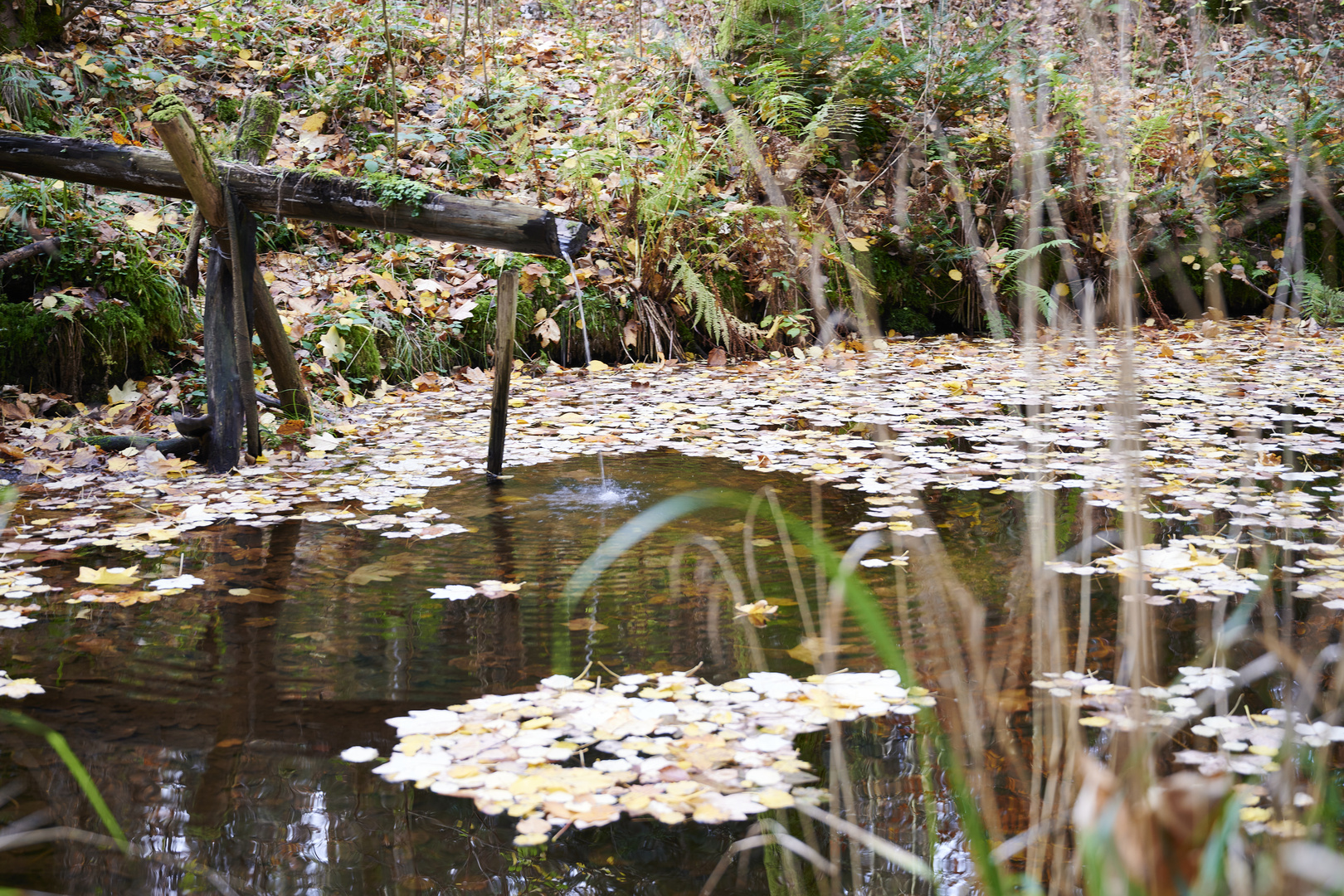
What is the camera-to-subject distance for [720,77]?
309 inches

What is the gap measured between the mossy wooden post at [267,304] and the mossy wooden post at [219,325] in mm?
158

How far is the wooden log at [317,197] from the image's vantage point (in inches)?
136

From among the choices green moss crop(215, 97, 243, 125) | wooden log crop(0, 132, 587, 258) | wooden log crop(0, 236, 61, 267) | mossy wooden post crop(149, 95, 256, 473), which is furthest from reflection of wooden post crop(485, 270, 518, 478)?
green moss crop(215, 97, 243, 125)

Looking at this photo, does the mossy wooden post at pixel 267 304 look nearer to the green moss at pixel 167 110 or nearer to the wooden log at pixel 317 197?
the wooden log at pixel 317 197

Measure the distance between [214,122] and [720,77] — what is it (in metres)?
3.98

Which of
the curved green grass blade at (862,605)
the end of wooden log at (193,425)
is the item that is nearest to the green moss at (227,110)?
the end of wooden log at (193,425)

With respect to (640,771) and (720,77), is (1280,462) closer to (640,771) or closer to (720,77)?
(640,771)

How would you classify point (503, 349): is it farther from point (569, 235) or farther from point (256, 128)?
point (256, 128)

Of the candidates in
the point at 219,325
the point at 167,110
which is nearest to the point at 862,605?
the point at 167,110

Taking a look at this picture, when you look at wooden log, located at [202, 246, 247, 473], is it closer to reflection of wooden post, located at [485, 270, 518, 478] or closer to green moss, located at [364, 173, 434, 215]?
green moss, located at [364, 173, 434, 215]

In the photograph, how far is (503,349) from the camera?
3.76 m

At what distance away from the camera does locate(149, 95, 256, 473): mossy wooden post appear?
3.69 m

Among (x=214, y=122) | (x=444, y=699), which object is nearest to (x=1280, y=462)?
(x=444, y=699)

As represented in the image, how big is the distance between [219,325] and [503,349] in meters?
1.23
